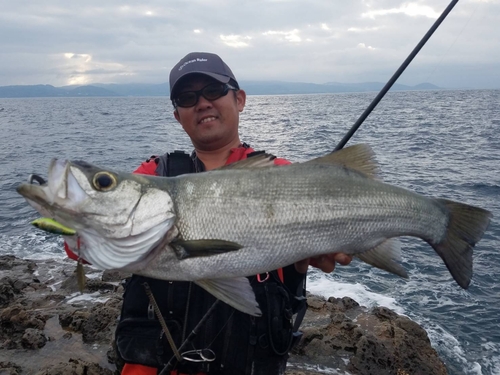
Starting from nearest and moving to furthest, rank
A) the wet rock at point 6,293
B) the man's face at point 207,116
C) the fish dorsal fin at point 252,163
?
the fish dorsal fin at point 252,163 < the man's face at point 207,116 < the wet rock at point 6,293

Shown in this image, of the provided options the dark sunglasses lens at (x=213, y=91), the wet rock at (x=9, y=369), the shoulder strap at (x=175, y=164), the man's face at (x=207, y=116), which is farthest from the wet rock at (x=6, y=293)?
the dark sunglasses lens at (x=213, y=91)

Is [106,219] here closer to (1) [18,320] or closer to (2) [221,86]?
(2) [221,86]

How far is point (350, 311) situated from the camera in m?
8.02

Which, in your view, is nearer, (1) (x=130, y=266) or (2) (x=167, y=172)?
(1) (x=130, y=266)

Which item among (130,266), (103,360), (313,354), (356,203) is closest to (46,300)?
(103,360)

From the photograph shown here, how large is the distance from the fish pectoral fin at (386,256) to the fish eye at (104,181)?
1844 mm

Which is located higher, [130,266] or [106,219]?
[106,219]

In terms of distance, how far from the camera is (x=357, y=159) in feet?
10.9

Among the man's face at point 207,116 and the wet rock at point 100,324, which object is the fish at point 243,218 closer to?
the man's face at point 207,116

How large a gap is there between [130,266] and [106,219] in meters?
0.35

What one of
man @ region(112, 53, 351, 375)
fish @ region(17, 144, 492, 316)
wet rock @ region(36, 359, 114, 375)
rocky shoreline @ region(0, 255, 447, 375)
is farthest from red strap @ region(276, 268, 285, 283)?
wet rock @ region(36, 359, 114, 375)

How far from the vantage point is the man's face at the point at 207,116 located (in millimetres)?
3916

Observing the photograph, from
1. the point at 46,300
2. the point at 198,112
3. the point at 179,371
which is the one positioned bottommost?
the point at 46,300

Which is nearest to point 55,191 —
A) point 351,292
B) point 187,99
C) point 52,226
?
point 52,226
